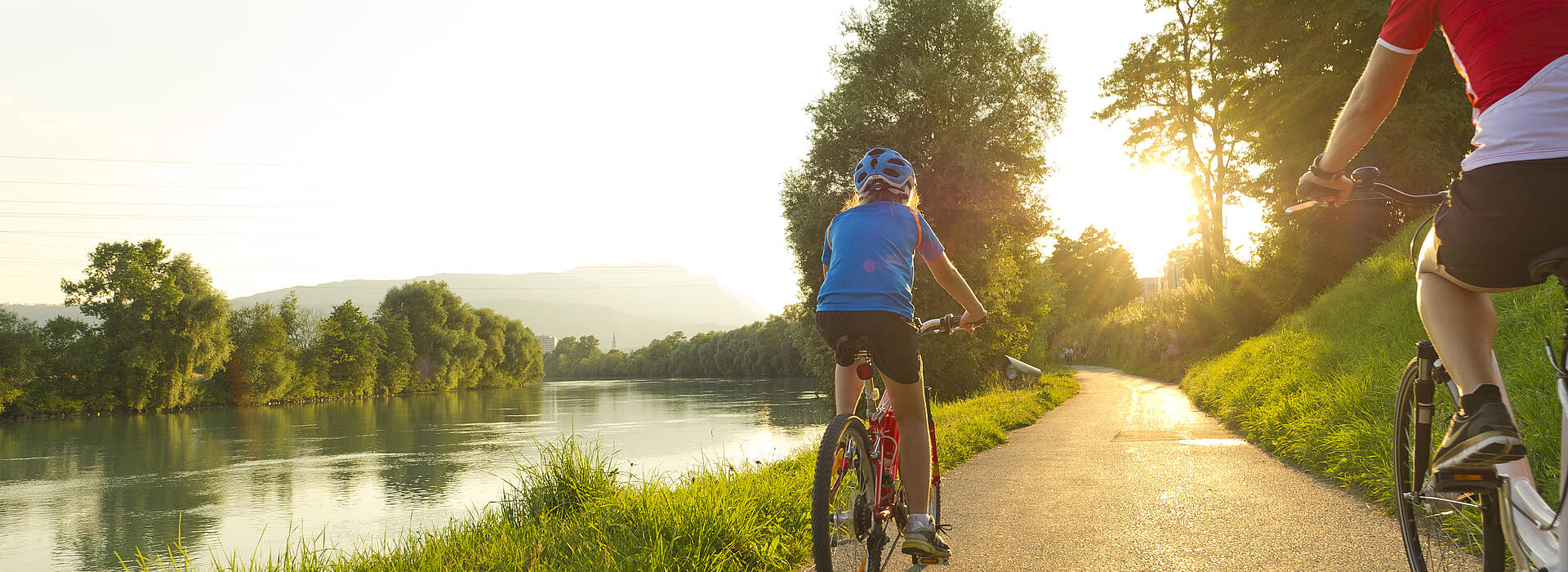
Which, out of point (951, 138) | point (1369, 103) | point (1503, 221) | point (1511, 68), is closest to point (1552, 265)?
point (1503, 221)

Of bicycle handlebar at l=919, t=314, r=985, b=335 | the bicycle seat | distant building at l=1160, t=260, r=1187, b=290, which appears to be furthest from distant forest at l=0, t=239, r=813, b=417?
distant building at l=1160, t=260, r=1187, b=290

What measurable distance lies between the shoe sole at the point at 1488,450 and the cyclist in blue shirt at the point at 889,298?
5.22ft

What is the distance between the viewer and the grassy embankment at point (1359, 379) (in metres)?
4.39

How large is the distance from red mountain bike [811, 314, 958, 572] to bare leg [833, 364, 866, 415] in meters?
0.04

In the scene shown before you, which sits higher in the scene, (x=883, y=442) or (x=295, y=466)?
(x=883, y=442)

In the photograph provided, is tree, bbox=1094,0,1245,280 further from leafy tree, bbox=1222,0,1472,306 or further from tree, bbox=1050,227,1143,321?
tree, bbox=1050,227,1143,321

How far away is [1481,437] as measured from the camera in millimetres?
1597

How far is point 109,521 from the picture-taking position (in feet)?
50.1

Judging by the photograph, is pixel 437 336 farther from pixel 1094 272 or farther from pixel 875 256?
pixel 875 256

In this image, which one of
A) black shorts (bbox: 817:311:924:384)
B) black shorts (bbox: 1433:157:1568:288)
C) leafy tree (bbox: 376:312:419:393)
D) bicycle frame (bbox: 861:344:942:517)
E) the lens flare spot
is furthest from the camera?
leafy tree (bbox: 376:312:419:393)

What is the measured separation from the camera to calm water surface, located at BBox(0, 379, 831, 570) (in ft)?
42.6

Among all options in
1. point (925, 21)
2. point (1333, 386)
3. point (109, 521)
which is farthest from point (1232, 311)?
point (109, 521)

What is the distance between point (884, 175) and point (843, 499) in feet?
4.24

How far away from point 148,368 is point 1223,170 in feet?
189
